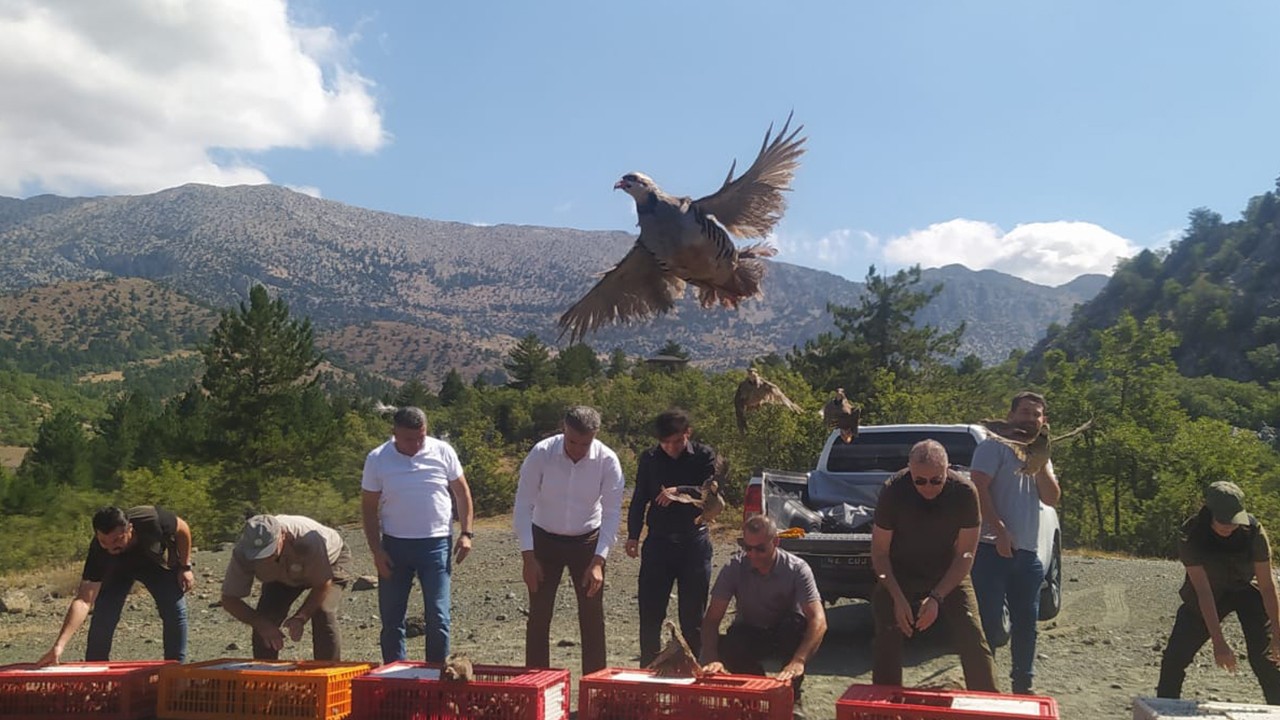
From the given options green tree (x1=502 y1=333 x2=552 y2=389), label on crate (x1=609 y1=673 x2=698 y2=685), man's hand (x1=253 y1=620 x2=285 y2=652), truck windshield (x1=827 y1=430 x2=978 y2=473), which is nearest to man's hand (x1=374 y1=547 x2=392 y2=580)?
man's hand (x1=253 y1=620 x2=285 y2=652)

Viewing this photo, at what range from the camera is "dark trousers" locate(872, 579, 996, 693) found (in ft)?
14.9

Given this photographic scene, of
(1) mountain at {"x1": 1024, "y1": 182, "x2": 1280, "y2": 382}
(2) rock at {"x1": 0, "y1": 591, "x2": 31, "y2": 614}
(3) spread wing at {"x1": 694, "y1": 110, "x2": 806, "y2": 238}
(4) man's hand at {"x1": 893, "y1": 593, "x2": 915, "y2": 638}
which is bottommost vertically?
(2) rock at {"x1": 0, "y1": 591, "x2": 31, "y2": 614}

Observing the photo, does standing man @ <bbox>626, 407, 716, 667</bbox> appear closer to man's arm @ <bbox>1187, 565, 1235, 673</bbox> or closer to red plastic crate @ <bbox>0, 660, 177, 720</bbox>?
man's arm @ <bbox>1187, 565, 1235, 673</bbox>

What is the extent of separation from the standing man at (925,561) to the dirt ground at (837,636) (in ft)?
3.89

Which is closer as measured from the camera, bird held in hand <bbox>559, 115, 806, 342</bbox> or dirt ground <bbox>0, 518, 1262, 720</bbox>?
bird held in hand <bbox>559, 115, 806, 342</bbox>

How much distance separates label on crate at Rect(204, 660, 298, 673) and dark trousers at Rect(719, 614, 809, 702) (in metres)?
2.38

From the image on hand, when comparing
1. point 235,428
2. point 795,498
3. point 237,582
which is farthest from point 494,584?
point 235,428

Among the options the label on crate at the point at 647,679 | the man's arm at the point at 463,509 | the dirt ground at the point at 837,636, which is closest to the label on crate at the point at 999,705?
the label on crate at the point at 647,679

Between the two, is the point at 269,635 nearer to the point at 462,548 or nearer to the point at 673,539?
the point at 462,548

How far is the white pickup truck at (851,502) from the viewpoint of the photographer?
7074 millimetres

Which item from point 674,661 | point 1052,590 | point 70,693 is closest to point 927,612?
point 674,661

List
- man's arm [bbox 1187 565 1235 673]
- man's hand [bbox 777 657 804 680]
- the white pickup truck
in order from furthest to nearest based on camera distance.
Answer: the white pickup truck < man's arm [bbox 1187 565 1235 673] < man's hand [bbox 777 657 804 680]

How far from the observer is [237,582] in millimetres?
5355

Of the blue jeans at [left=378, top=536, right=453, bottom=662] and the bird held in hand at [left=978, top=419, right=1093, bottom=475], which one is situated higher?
the bird held in hand at [left=978, top=419, right=1093, bottom=475]
